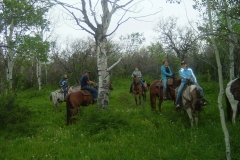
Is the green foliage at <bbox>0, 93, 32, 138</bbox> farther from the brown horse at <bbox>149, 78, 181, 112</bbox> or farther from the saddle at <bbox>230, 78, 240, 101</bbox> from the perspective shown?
the saddle at <bbox>230, 78, 240, 101</bbox>

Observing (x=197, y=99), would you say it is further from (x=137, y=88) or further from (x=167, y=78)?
(x=137, y=88)

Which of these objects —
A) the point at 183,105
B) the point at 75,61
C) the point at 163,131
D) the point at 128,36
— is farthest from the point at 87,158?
the point at 128,36

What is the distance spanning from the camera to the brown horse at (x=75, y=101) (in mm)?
11523

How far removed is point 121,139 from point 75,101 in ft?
15.5

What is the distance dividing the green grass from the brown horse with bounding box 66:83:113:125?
1.54 m

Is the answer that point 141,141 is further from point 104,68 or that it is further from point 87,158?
point 104,68

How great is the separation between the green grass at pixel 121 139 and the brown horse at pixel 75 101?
1.54 meters

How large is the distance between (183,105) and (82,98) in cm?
463

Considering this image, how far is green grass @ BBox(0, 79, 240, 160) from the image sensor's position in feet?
20.8

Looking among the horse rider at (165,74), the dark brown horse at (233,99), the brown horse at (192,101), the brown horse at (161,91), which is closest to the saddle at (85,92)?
the brown horse at (161,91)

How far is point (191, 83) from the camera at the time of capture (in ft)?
33.7

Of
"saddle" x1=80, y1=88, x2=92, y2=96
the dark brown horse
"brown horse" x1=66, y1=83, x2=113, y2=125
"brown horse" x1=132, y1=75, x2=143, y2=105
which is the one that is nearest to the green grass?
the dark brown horse

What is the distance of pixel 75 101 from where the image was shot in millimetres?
11844

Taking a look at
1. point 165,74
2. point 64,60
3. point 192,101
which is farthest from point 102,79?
point 64,60
